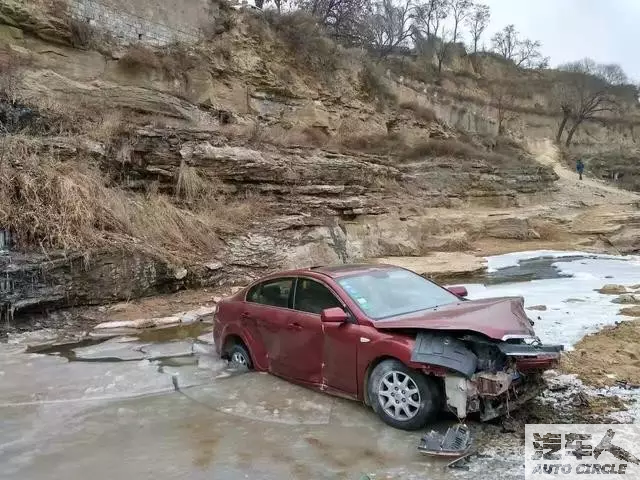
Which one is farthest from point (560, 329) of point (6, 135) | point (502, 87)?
point (502, 87)

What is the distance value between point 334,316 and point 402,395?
3.16 feet

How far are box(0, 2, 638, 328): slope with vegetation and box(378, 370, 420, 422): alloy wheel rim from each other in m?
7.33

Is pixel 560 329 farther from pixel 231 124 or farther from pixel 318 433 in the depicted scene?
pixel 231 124

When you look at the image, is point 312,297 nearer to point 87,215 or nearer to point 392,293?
point 392,293

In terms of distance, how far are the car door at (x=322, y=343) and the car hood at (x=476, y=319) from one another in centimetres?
43

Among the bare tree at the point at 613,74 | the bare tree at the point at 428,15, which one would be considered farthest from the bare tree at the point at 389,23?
the bare tree at the point at 613,74

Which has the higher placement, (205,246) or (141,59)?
(141,59)

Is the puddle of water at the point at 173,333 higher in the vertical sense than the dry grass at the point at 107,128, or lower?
lower

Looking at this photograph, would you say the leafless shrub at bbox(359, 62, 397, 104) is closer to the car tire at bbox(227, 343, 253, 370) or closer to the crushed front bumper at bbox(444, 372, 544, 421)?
the car tire at bbox(227, 343, 253, 370)

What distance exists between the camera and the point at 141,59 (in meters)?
19.9

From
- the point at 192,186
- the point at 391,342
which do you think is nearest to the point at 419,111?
the point at 192,186

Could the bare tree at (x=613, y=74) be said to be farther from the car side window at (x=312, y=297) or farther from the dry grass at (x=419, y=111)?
the car side window at (x=312, y=297)

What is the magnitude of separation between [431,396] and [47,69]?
56.0 ft

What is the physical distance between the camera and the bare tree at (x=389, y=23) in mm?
48875
